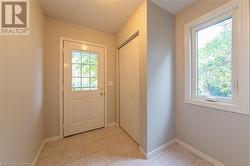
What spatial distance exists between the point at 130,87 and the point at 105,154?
1.26m

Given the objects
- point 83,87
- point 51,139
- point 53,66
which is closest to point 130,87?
point 83,87

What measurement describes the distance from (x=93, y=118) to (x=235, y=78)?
8.68 feet

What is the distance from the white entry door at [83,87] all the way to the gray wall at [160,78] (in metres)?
1.45

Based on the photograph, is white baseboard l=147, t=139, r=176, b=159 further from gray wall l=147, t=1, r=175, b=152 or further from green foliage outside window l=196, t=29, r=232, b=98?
green foliage outside window l=196, t=29, r=232, b=98

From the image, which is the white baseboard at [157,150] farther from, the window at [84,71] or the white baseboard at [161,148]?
the window at [84,71]

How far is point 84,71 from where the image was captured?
2725 millimetres

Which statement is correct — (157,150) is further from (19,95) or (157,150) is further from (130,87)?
(19,95)

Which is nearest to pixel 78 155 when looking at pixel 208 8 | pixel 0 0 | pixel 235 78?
pixel 0 0

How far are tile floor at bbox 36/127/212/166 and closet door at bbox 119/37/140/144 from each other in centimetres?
33

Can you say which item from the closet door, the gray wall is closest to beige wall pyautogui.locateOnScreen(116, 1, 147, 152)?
the gray wall

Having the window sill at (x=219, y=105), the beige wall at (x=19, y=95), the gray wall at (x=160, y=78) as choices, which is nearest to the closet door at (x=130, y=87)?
the gray wall at (x=160, y=78)

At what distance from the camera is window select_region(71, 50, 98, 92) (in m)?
2.62

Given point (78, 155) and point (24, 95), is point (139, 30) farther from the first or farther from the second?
point (78, 155)

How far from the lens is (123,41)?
2664 millimetres
